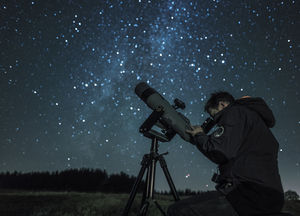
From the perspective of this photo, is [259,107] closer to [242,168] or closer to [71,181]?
[242,168]

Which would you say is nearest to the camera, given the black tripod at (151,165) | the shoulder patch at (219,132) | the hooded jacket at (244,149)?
the hooded jacket at (244,149)

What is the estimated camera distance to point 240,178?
1547 mm

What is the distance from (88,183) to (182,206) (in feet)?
186

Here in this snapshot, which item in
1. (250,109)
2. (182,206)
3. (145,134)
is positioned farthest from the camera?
(145,134)

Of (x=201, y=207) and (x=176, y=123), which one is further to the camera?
(x=176, y=123)

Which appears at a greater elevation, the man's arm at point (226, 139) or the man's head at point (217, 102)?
the man's head at point (217, 102)

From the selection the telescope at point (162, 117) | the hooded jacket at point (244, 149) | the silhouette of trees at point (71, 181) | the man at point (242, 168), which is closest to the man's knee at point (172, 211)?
the man at point (242, 168)

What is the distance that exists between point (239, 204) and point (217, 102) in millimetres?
1185

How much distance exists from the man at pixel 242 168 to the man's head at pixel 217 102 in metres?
0.40

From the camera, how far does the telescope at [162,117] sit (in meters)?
2.41

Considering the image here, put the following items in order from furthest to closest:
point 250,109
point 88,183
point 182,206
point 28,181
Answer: point 28,181 < point 88,183 < point 250,109 < point 182,206

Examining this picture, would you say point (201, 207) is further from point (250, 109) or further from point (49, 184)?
point (49, 184)

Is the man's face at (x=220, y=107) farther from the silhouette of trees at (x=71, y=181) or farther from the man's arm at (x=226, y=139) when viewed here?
the silhouette of trees at (x=71, y=181)

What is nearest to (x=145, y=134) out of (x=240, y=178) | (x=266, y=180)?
(x=240, y=178)
